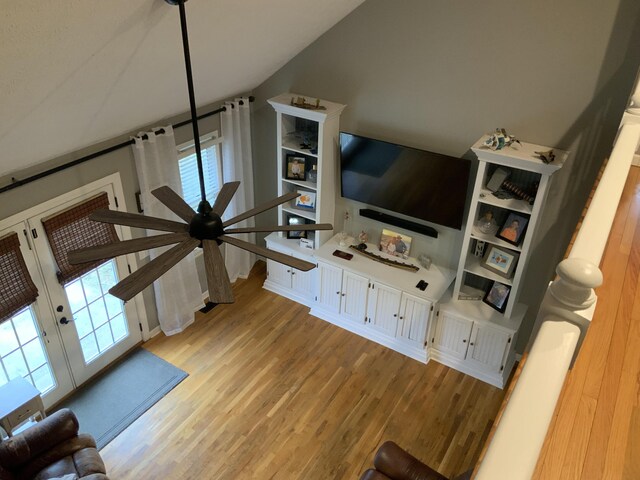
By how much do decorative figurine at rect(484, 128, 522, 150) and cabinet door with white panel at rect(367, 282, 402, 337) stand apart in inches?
65.9

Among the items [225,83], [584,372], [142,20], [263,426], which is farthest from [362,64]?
[584,372]

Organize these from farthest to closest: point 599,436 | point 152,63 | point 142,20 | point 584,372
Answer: point 152,63
point 142,20
point 584,372
point 599,436

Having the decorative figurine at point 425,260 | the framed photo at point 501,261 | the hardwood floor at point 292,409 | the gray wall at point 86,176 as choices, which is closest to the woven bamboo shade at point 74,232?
the gray wall at point 86,176

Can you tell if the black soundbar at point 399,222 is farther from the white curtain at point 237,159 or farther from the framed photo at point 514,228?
the white curtain at point 237,159

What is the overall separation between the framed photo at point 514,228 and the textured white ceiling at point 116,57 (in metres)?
2.36

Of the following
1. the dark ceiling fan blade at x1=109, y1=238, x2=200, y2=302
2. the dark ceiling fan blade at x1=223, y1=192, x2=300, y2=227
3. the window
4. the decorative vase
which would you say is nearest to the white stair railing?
the dark ceiling fan blade at x1=109, y1=238, x2=200, y2=302

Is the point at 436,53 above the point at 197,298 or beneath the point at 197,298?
above

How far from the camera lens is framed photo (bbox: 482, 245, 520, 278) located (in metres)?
4.58

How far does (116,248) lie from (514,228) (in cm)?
339

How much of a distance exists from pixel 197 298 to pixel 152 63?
295 cm

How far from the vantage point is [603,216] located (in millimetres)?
1355

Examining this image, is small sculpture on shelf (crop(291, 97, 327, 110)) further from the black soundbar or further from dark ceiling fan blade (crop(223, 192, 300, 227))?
dark ceiling fan blade (crop(223, 192, 300, 227))

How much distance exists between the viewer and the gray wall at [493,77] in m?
3.81

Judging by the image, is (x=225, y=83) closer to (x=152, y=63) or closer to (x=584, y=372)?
(x=152, y=63)
